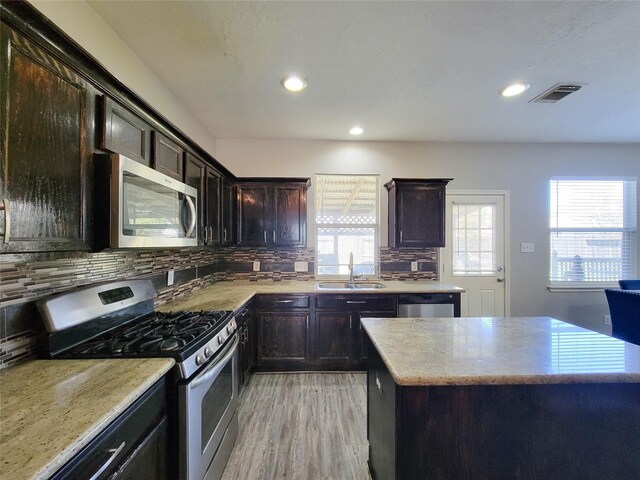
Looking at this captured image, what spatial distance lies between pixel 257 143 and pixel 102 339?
2.85 metres

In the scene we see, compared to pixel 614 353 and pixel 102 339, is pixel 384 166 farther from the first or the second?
pixel 102 339

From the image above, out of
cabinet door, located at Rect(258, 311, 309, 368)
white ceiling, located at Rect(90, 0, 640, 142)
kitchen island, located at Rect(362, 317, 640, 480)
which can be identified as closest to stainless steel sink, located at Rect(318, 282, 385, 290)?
cabinet door, located at Rect(258, 311, 309, 368)

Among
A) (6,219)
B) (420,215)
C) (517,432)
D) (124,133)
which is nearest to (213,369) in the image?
(6,219)

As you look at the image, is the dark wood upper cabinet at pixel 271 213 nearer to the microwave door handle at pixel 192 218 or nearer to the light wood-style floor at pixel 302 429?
the microwave door handle at pixel 192 218

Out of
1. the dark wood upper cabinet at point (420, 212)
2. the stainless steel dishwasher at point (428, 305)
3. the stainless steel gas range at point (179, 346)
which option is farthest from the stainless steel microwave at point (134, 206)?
the dark wood upper cabinet at point (420, 212)

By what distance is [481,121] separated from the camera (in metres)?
3.01

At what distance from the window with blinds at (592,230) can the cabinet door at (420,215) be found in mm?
1813

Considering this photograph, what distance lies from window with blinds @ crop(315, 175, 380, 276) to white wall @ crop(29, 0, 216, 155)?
191 cm

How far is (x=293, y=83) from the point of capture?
222 cm

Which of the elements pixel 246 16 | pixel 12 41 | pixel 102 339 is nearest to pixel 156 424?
pixel 102 339

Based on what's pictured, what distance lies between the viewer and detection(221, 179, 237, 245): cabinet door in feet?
9.41

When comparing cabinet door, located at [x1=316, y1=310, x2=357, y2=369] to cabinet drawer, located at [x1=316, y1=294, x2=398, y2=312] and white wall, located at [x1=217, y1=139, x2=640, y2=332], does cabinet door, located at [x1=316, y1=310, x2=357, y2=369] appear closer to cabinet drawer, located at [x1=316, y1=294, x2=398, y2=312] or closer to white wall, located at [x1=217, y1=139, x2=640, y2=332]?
cabinet drawer, located at [x1=316, y1=294, x2=398, y2=312]

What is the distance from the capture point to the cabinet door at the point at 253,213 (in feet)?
10.5

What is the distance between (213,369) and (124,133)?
131 cm
